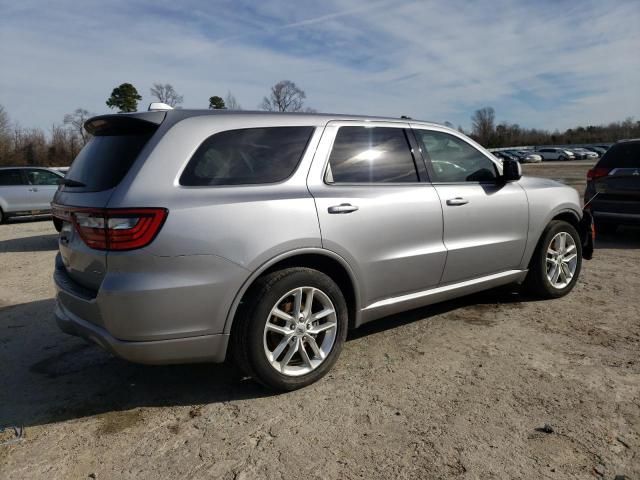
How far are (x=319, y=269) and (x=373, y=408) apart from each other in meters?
0.94

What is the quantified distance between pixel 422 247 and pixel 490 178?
1165 mm

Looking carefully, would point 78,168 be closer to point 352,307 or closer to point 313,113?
point 313,113

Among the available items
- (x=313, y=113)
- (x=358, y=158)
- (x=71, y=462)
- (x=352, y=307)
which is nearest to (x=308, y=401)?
(x=352, y=307)

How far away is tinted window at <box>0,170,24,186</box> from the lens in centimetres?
1346

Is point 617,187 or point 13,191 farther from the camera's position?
point 13,191

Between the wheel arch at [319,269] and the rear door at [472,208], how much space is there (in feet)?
3.00

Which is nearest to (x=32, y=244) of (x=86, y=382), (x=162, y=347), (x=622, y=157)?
(x=86, y=382)

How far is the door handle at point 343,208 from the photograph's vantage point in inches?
126

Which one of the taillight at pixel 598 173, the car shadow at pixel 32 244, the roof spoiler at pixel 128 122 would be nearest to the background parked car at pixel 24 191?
the car shadow at pixel 32 244

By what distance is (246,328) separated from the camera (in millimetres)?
2896

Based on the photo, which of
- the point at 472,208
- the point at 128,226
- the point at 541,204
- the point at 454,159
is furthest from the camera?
the point at 541,204

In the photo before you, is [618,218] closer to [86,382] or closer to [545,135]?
[86,382]

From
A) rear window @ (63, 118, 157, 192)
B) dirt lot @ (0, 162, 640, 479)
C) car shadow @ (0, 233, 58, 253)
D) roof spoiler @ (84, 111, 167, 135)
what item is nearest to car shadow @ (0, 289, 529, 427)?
dirt lot @ (0, 162, 640, 479)

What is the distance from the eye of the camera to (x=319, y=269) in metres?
3.28
